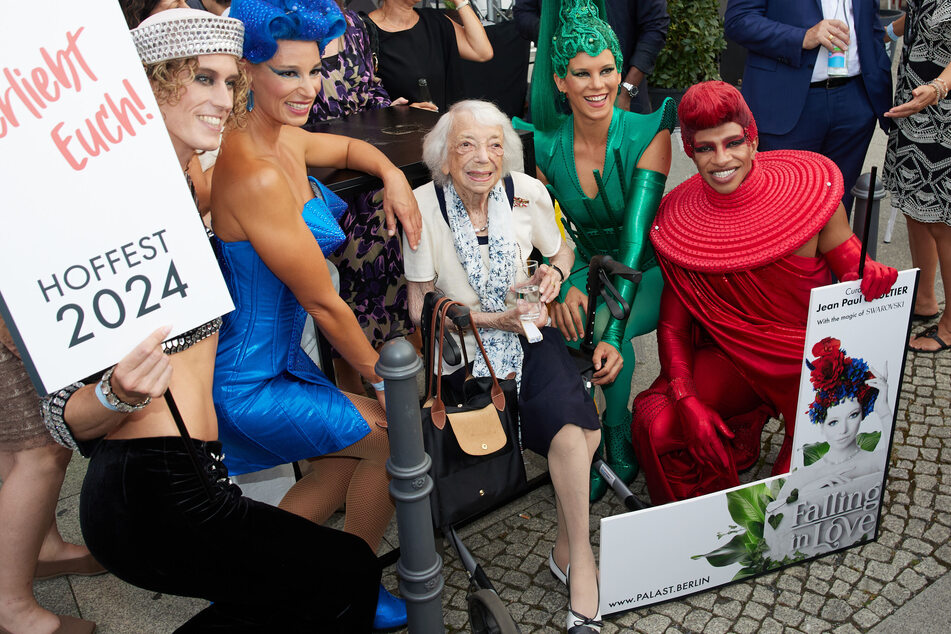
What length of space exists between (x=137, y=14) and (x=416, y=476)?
5.04ft

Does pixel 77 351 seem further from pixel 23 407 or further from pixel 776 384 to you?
pixel 776 384

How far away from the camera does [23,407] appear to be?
9.00ft

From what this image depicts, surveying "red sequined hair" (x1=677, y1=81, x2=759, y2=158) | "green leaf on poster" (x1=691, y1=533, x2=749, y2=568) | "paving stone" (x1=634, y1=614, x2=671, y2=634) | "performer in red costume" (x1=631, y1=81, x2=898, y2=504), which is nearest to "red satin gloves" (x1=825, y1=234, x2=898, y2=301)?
"performer in red costume" (x1=631, y1=81, x2=898, y2=504)

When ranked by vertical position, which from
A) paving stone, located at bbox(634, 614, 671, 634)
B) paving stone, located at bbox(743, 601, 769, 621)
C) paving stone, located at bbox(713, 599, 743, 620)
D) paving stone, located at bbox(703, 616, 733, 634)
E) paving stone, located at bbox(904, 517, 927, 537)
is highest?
paving stone, located at bbox(634, 614, 671, 634)

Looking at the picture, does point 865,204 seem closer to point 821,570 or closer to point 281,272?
point 821,570

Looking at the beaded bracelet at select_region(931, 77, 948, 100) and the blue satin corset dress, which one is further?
the beaded bracelet at select_region(931, 77, 948, 100)

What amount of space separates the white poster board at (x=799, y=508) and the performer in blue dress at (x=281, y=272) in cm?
88

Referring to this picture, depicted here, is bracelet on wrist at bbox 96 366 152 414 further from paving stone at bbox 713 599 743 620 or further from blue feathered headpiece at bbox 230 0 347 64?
paving stone at bbox 713 599 743 620

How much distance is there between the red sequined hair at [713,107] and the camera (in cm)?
286

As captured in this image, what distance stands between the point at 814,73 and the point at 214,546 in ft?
11.8

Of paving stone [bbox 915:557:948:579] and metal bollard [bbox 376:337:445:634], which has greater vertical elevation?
metal bollard [bbox 376:337:445:634]

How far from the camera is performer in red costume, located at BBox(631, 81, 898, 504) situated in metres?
2.90

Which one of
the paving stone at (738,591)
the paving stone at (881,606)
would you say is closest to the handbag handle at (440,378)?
the paving stone at (738,591)

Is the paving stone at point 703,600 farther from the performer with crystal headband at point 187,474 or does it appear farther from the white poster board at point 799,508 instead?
the performer with crystal headband at point 187,474
